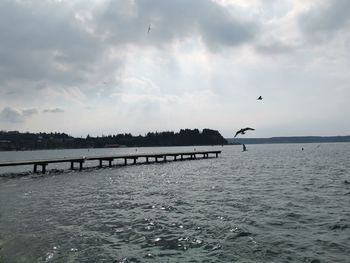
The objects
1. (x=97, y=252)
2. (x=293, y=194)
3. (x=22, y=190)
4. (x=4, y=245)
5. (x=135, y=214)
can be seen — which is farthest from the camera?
(x=22, y=190)

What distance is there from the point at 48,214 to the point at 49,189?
43.7 ft

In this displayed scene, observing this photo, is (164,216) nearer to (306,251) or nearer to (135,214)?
(135,214)

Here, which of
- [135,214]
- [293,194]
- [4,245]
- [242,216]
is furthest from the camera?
[293,194]

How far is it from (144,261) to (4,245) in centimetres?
625

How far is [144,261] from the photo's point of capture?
500 inches

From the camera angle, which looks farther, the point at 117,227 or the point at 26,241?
the point at 117,227

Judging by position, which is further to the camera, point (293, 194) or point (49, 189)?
point (49, 189)

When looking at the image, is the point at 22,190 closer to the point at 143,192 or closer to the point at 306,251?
the point at 143,192

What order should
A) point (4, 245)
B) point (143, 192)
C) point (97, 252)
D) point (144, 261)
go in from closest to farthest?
point (144, 261)
point (97, 252)
point (4, 245)
point (143, 192)

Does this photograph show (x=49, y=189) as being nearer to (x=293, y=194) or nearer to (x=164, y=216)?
(x=164, y=216)

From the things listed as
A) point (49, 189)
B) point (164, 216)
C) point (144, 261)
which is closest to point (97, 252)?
point (144, 261)

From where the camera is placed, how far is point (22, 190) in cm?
3397

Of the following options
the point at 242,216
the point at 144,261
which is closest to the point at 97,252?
the point at 144,261

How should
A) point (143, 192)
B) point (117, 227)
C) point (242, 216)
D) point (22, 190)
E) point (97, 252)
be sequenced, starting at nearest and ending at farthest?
1. point (97, 252)
2. point (117, 227)
3. point (242, 216)
4. point (143, 192)
5. point (22, 190)
